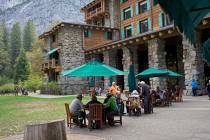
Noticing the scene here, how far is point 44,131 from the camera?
23.6 feet

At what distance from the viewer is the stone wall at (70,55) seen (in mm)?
36625

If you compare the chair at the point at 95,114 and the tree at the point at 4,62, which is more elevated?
the tree at the point at 4,62

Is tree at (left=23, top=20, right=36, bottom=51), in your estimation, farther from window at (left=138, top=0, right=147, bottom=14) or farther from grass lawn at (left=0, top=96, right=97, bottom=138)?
grass lawn at (left=0, top=96, right=97, bottom=138)

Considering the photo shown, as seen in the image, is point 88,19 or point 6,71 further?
point 6,71

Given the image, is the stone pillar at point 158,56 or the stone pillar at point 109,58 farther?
the stone pillar at point 109,58

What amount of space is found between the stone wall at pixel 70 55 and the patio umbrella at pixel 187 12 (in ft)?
117

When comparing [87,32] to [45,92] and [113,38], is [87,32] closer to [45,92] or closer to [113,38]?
[113,38]

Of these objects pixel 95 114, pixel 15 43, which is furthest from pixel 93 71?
pixel 15 43

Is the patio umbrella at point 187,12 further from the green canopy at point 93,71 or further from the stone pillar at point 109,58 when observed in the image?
the stone pillar at point 109,58

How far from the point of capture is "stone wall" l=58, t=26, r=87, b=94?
120 ft

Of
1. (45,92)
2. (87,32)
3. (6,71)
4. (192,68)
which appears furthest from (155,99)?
(6,71)

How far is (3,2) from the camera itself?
184375mm

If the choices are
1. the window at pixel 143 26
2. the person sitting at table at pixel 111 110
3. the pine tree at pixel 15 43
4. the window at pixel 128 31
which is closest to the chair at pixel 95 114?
the person sitting at table at pixel 111 110

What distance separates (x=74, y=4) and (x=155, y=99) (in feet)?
496
